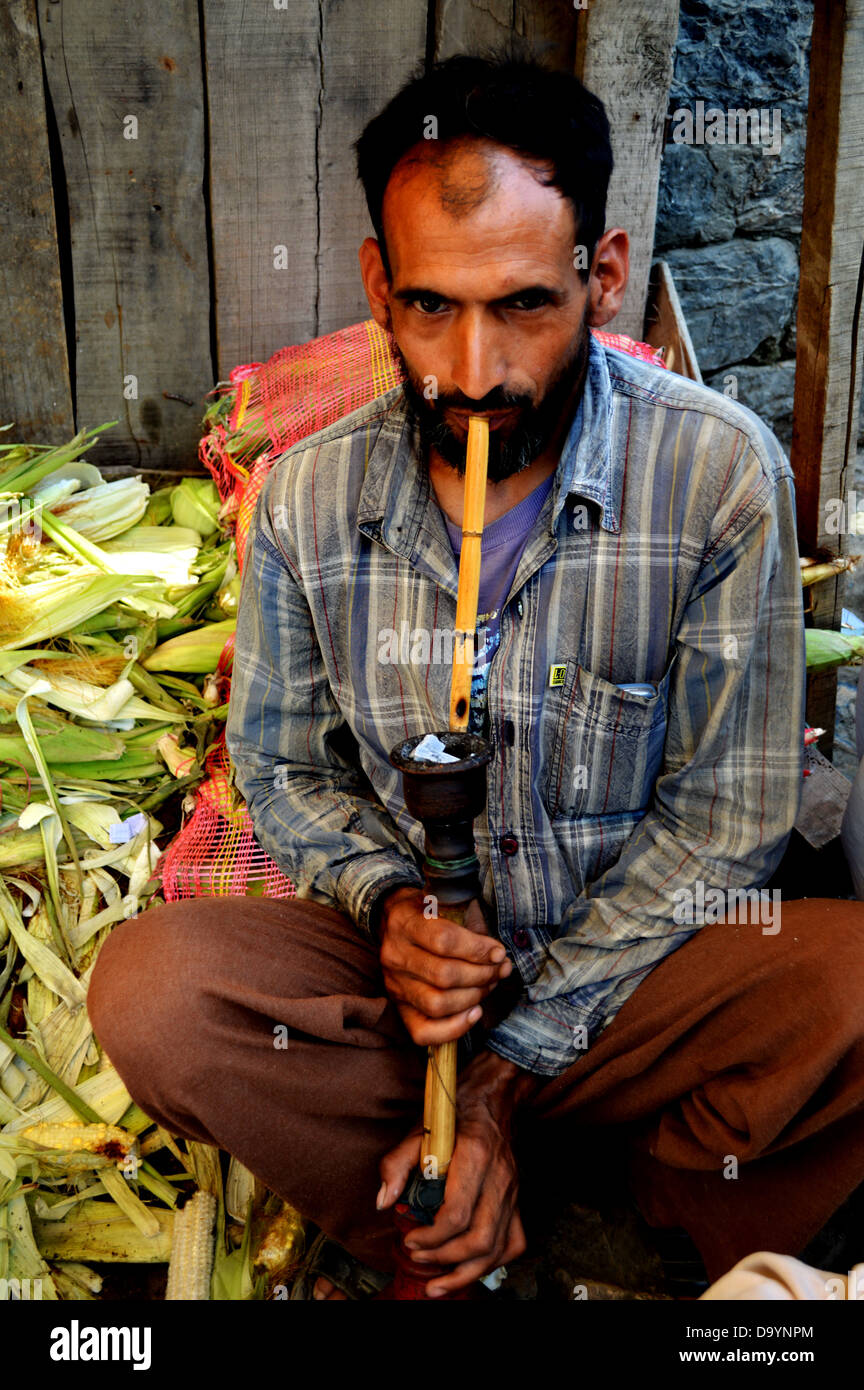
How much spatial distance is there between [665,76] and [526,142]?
51.1 inches

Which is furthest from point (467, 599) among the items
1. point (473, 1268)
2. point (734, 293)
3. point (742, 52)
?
point (742, 52)

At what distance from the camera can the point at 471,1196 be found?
1.76 m

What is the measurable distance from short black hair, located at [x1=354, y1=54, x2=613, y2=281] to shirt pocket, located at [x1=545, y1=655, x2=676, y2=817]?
64cm

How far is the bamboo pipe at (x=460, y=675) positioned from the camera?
5.40ft

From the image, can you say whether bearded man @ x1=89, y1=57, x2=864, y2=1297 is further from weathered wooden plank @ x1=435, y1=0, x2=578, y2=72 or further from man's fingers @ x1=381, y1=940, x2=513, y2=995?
weathered wooden plank @ x1=435, y1=0, x2=578, y2=72

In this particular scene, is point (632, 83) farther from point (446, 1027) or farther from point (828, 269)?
point (446, 1027)

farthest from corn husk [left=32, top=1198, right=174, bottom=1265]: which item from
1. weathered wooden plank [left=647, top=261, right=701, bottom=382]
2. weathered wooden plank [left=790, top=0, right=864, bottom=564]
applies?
weathered wooden plank [left=647, top=261, right=701, bottom=382]

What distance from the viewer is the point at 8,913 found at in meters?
2.40

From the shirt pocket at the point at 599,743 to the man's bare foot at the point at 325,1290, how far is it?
909 millimetres

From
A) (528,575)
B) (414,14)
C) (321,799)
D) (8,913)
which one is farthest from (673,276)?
(8,913)

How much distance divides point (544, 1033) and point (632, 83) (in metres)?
2.13

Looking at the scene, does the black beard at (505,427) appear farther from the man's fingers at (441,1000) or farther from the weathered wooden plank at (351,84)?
the weathered wooden plank at (351,84)

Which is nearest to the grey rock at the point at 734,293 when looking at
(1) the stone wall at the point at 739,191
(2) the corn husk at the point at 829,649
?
(1) the stone wall at the point at 739,191

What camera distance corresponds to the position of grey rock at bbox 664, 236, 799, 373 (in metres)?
3.19
